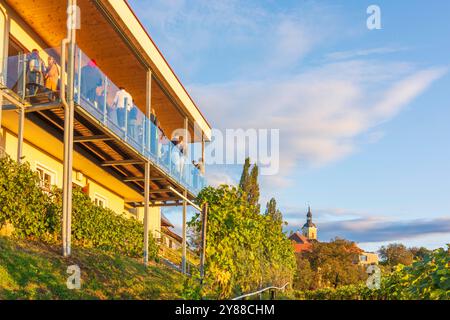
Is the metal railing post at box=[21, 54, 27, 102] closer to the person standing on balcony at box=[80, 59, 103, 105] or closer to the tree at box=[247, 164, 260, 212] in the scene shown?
the person standing on balcony at box=[80, 59, 103, 105]

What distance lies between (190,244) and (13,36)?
697cm

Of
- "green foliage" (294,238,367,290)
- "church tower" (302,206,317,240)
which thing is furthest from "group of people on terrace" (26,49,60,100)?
"church tower" (302,206,317,240)

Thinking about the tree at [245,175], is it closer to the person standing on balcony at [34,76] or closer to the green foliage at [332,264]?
the green foliage at [332,264]

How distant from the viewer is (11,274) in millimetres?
7992

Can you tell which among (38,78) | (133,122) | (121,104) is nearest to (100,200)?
(133,122)

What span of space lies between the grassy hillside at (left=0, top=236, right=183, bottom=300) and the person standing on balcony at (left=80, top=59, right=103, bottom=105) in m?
3.46

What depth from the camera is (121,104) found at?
45.8 ft

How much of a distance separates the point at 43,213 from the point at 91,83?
3.26 m

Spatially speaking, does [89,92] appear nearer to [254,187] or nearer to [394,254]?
[394,254]

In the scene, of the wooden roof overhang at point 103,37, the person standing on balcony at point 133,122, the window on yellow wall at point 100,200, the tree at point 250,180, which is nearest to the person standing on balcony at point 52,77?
the wooden roof overhang at point 103,37

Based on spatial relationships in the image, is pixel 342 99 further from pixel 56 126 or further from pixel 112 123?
pixel 56 126

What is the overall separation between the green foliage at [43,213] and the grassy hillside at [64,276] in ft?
1.52

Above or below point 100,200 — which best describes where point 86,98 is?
above
